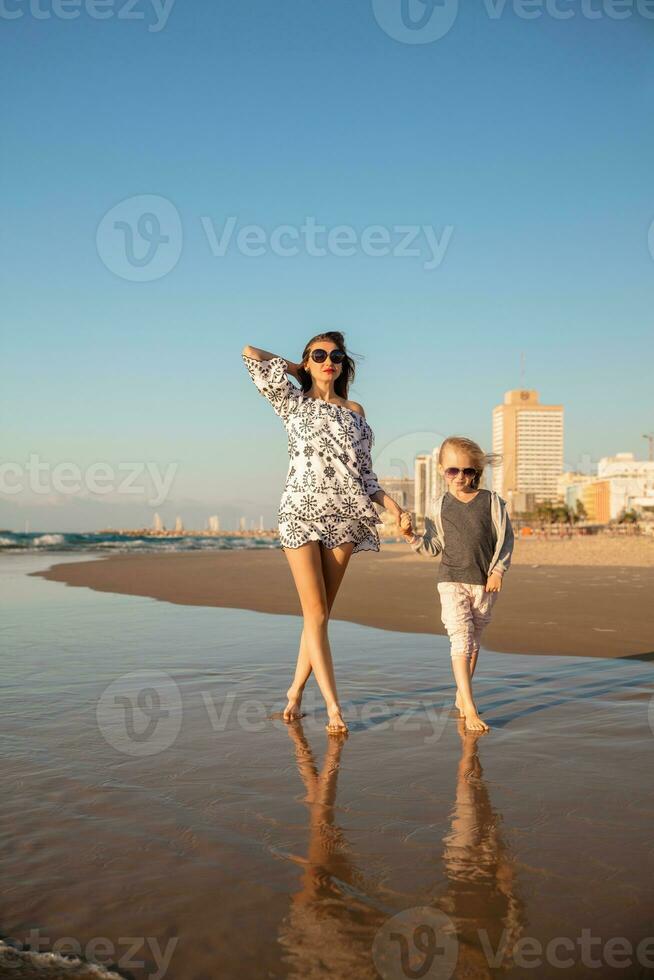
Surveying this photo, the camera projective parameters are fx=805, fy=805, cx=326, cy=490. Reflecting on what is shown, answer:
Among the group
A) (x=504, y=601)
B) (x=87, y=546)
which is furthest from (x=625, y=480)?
(x=504, y=601)

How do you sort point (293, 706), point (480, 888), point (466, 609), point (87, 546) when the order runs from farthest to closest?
point (87, 546) → point (466, 609) → point (293, 706) → point (480, 888)

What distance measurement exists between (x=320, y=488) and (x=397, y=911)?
2.39 meters

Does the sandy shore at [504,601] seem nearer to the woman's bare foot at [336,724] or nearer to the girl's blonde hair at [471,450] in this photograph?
the girl's blonde hair at [471,450]

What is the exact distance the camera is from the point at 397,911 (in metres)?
2.07

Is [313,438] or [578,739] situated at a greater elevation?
[313,438]

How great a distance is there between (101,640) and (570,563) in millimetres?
15606

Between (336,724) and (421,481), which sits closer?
(336,724)

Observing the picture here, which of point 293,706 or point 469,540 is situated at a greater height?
point 469,540

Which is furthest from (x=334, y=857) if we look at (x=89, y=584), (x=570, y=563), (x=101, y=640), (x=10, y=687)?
(x=570, y=563)

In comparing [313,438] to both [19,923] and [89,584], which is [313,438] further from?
[89,584]

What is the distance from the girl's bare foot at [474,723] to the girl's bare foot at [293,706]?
89 cm

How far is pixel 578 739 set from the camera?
3.81 m

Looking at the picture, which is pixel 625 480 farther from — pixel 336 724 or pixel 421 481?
pixel 336 724

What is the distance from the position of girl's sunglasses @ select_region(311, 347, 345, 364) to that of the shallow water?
6.33 ft
